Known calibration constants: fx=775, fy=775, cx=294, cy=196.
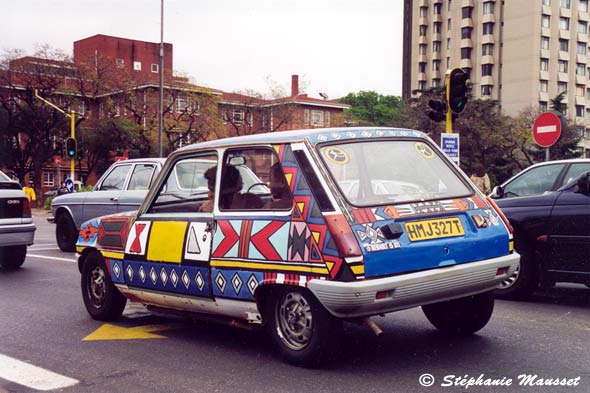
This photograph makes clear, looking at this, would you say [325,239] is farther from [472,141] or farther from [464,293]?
[472,141]

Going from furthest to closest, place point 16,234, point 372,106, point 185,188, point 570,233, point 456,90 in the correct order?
1. point 372,106
2. point 456,90
3. point 16,234
4. point 570,233
5. point 185,188

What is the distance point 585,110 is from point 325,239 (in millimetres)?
88496

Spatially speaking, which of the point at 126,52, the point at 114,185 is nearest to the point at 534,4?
the point at 126,52

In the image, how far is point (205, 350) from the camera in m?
6.25

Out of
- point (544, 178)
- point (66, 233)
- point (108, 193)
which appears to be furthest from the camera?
point (66, 233)

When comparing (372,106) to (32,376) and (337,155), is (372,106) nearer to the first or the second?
(337,155)

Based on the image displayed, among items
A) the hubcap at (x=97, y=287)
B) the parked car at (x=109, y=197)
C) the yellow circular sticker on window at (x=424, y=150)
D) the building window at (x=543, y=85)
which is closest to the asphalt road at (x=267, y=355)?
the hubcap at (x=97, y=287)

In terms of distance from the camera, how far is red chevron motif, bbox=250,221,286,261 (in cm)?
551

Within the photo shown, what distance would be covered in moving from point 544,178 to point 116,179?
7.76 m

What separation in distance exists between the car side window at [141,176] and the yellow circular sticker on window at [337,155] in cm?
778

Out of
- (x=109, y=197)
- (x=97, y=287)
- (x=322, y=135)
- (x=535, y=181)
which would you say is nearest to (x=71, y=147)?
(x=109, y=197)

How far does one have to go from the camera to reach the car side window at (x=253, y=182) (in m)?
5.69

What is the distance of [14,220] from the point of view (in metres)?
11.9

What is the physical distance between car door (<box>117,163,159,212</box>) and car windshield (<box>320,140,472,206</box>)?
24.7ft
